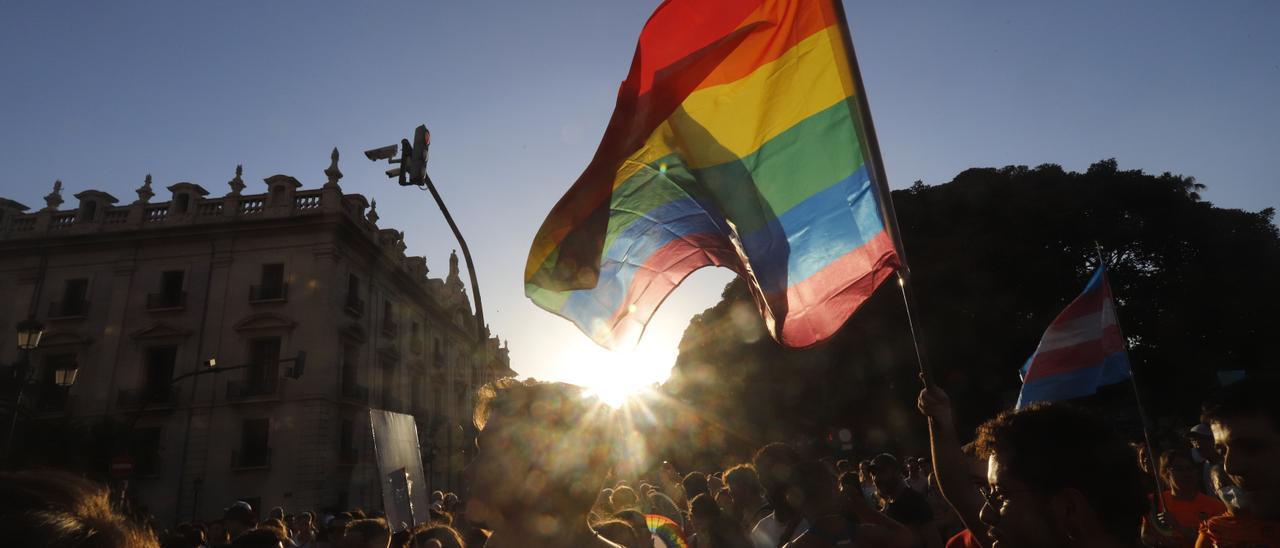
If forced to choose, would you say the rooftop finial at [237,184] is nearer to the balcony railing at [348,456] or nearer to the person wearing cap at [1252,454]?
the balcony railing at [348,456]

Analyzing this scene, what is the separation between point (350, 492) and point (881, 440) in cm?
1927

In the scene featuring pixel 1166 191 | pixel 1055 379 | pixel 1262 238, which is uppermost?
pixel 1166 191

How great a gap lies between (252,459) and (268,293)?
5896 mm

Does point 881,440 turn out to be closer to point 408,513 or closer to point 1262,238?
point 1262,238

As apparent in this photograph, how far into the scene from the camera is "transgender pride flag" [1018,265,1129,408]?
596 centimetres

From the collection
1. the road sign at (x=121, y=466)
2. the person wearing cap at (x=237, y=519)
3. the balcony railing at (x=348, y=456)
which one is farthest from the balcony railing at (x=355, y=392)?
the person wearing cap at (x=237, y=519)

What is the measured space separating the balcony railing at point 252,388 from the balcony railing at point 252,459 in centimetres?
183

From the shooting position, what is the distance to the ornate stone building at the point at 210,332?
2341 centimetres

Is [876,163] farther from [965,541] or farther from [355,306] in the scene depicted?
[355,306]

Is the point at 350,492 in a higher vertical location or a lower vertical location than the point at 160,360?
lower

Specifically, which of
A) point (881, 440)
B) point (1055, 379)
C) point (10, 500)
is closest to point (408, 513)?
point (10, 500)

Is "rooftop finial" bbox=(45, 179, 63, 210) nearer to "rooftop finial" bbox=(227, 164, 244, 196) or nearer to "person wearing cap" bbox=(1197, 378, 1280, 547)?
"rooftop finial" bbox=(227, 164, 244, 196)

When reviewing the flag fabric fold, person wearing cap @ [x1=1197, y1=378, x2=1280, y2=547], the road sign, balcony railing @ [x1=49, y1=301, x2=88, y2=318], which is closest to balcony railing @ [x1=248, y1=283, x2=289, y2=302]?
balcony railing @ [x1=49, y1=301, x2=88, y2=318]

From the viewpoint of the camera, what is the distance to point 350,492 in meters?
25.5
